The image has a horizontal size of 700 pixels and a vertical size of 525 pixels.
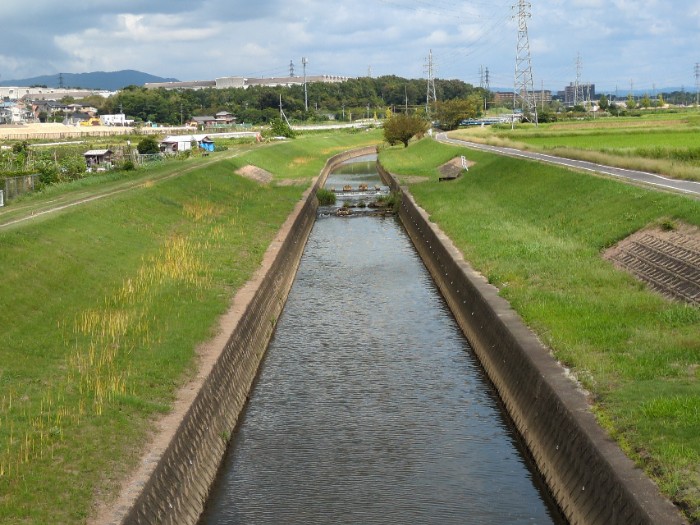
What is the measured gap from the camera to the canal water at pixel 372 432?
13.3m

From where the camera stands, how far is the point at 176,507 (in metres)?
11.8

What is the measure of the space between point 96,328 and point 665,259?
41.7ft

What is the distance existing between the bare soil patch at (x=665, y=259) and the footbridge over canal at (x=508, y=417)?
3.37m

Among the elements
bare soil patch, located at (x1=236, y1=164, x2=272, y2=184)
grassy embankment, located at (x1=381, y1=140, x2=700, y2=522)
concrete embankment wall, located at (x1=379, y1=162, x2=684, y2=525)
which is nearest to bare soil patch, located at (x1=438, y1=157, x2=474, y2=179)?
bare soil patch, located at (x1=236, y1=164, x2=272, y2=184)

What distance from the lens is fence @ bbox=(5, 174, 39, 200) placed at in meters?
42.5

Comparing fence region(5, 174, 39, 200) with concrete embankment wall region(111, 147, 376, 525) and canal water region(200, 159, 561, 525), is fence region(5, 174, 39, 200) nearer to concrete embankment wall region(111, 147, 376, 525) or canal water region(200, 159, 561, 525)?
canal water region(200, 159, 561, 525)

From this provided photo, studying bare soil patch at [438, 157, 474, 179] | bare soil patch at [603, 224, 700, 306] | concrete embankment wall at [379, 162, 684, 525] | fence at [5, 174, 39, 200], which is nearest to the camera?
concrete embankment wall at [379, 162, 684, 525]

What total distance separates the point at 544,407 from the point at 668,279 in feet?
22.6

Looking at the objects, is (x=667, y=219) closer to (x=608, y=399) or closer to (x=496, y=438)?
(x=496, y=438)

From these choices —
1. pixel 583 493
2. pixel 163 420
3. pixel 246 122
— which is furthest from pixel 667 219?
pixel 246 122

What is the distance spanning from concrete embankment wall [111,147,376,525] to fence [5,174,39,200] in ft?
68.7

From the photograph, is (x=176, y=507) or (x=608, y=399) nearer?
(x=176, y=507)

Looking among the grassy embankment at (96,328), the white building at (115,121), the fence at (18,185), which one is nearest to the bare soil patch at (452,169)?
the grassy embankment at (96,328)

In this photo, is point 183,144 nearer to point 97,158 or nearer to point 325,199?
point 97,158
